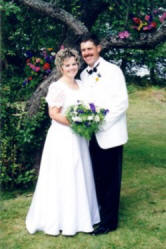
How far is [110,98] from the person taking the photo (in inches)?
197

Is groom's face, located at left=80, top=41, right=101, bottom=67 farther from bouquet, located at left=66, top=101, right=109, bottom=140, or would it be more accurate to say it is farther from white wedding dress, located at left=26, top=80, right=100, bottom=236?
bouquet, located at left=66, top=101, right=109, bottom=140

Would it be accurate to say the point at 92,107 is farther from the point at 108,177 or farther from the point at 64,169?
the point at 108,177

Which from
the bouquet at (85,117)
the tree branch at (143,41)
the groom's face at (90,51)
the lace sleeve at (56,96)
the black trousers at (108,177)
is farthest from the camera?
the tree branch at (143,41)

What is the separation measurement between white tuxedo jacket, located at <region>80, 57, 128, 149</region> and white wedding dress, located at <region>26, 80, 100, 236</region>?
8.5 inches

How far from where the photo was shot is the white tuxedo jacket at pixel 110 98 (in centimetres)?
497

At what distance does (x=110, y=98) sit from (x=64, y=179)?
120cm

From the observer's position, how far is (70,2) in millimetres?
7406

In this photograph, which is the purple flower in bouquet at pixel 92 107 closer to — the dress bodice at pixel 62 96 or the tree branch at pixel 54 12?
the dress bodice at pixel 62 96

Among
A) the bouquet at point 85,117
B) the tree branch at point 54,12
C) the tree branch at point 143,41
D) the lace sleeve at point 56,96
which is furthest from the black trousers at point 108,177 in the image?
the tree branch at point 54,12

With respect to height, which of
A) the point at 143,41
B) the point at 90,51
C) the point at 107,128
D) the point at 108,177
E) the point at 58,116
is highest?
the point at 143,41

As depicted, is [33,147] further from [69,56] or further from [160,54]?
[160,54]

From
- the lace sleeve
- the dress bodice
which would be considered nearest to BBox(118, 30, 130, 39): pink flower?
the dress bodice

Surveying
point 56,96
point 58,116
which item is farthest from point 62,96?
point 58,116

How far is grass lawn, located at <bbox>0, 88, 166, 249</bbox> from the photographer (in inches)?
198
